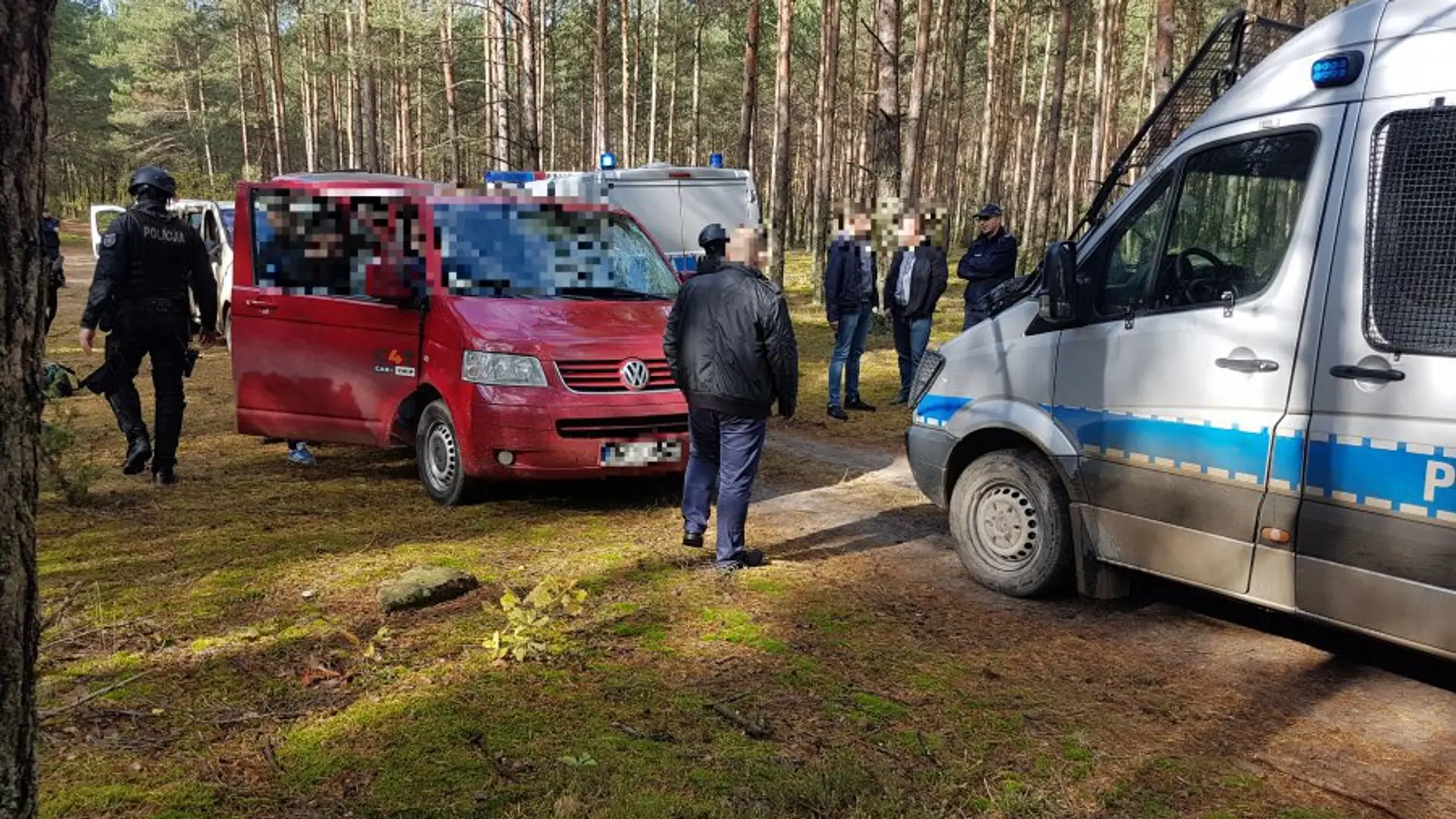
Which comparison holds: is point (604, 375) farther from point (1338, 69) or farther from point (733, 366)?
point (1338, 69)

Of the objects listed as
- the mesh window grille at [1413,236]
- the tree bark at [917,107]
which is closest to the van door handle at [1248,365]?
the mesh window grille at [1413,236]

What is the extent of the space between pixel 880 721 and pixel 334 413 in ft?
16.2

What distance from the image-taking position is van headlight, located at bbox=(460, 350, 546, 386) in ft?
20.4

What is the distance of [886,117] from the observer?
14891 millimetres

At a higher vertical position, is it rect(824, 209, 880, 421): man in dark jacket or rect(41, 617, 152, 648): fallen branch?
rect(824, 209, 880, 421): man in dark jacket

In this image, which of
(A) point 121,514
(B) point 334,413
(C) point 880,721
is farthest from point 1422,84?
(A) point 121,514

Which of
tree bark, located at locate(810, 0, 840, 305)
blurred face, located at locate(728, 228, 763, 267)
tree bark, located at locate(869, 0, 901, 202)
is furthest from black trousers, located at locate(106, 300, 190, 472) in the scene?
tree bark, located at locate(810, 0, 840, 305)

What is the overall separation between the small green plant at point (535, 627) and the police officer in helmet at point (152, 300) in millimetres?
3908

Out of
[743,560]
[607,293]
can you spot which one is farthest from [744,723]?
[607,293]

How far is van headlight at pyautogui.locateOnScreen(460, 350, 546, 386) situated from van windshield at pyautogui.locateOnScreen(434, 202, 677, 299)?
70 cm

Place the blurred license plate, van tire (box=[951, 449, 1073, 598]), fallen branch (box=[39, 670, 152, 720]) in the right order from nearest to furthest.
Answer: fallen branch (box=[39, 670, 152, 720])
van tire (box=[951, 449, 1073, 598])
the blurred license plate

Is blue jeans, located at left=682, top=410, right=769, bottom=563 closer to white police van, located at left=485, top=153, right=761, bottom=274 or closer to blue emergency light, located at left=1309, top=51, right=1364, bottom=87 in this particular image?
blue emergency light, located at left=1309, top=51, right=1364, bottom=87

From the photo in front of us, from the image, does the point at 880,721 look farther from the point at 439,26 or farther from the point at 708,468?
the point at 439,26

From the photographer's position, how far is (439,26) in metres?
33.5
